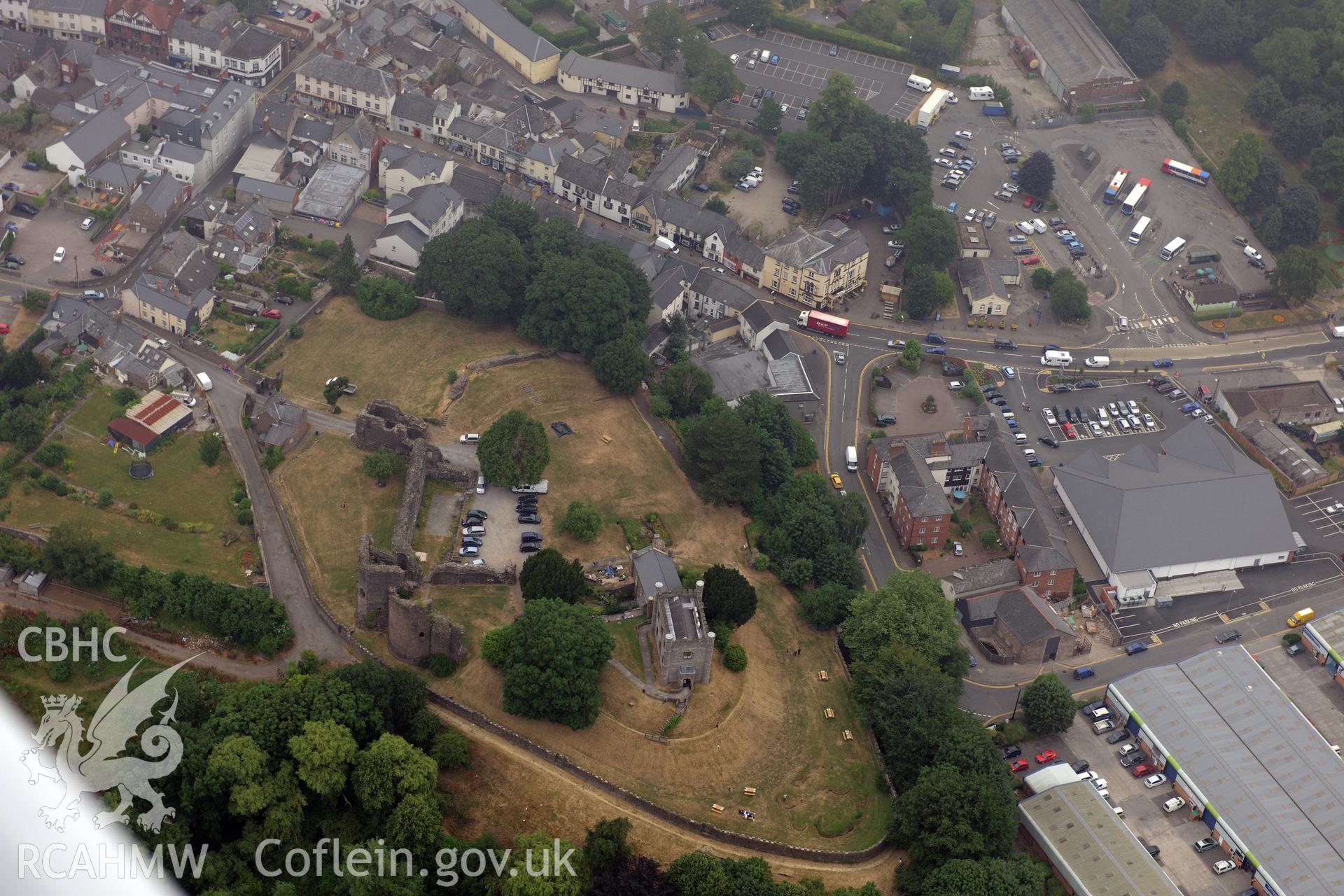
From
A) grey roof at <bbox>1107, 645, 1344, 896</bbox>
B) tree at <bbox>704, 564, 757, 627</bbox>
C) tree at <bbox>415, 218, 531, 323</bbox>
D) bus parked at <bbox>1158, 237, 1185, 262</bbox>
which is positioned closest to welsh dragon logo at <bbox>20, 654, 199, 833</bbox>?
tree at <bbox>704, 564, 757, 627</bbox>

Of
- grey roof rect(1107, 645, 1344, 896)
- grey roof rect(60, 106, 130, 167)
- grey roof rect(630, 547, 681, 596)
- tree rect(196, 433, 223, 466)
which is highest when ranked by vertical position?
grey roof rect(1107, 645, 1344, 896)

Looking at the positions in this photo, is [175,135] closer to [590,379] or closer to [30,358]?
[30,358]

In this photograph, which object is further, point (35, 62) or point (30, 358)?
point (35, 62)

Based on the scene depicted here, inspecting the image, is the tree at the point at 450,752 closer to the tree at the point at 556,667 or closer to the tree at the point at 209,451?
the tree at the point at 556,667

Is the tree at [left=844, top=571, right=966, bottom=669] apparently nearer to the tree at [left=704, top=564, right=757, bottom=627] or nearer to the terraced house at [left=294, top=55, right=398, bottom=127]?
the tree at [left=704, top=564, right=757, bottom=627]

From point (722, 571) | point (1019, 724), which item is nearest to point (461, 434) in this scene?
point (722, 571)

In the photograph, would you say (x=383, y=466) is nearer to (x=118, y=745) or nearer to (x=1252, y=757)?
(x=118, y=745)
